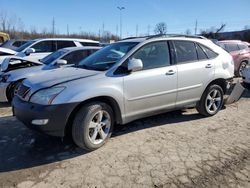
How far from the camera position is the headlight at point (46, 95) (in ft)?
13.3

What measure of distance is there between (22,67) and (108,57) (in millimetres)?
3769

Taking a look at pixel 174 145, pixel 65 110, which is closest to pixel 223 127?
pixel 174 145

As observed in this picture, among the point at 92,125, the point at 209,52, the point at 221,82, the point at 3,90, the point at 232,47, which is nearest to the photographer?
the point at 92,125

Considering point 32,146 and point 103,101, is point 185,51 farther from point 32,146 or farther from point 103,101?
point 32,146

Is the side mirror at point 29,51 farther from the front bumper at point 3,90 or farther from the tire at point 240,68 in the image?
the tire at point 240,68

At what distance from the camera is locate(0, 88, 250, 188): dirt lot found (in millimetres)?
3602

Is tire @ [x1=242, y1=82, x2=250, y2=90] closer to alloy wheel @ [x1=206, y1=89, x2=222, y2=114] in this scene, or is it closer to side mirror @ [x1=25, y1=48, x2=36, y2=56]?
alloy wheel @ [x1=206, y1=89, x2=222, y2=114]

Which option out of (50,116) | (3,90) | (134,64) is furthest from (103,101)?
(3,90)

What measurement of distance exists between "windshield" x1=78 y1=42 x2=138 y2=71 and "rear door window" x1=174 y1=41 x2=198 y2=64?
922 mm

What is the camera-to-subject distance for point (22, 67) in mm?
8039

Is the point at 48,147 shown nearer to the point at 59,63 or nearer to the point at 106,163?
the point at 106,163

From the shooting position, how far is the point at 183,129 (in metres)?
5.45

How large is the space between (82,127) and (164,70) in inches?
74.3

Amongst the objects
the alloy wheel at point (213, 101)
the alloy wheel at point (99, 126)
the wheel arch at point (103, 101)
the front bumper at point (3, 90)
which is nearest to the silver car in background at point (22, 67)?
the front bumper at point (3, 90)
